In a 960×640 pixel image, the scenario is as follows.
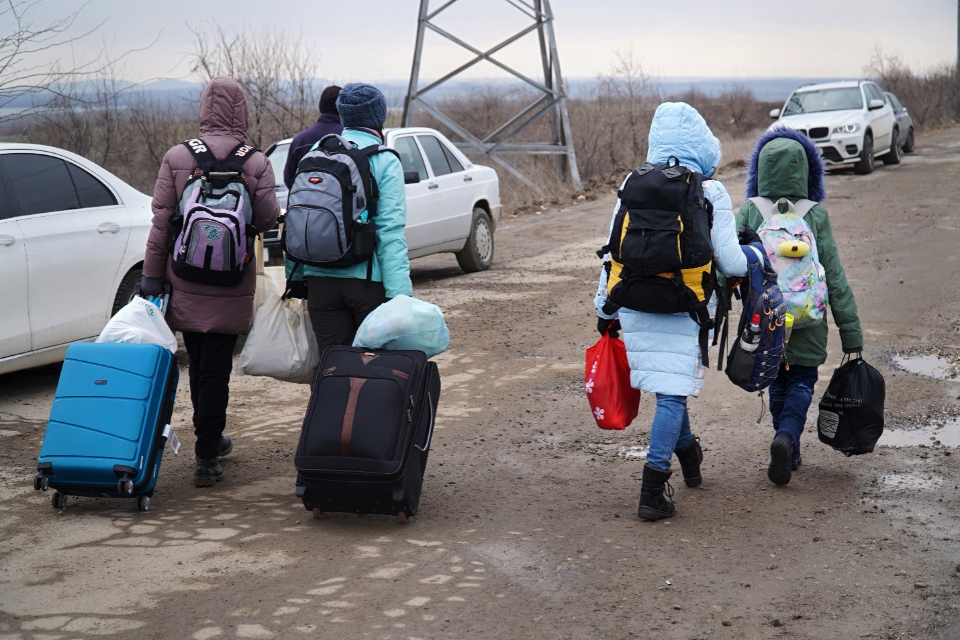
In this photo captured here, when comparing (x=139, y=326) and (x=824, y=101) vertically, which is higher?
(x=824, y=101)

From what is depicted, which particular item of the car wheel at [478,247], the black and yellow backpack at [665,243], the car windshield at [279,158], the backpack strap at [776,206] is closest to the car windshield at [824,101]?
the car wheel at [478,247]

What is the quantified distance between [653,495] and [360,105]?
232 cm

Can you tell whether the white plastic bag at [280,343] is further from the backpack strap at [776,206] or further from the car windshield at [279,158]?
the car windshield at [279,158]

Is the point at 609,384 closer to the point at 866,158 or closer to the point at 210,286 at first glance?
the point at 210,286

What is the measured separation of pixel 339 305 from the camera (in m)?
4.82

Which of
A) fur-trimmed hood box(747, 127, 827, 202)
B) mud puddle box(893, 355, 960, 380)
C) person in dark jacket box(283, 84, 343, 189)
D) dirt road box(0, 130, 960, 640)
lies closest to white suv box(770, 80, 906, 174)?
mud puddle box(893, 355, 960, 380)

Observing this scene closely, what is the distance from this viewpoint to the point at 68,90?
8.78 metres

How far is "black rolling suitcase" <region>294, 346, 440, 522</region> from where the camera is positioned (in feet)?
14.0

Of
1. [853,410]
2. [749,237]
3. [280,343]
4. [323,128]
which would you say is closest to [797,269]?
[749,237]

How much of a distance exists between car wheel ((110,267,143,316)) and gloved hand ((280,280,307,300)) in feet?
9.64

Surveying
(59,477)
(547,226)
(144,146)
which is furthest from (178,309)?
(144,146)

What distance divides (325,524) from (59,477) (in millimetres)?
1265

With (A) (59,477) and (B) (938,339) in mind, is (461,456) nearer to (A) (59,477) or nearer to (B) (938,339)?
(A) (59,477)

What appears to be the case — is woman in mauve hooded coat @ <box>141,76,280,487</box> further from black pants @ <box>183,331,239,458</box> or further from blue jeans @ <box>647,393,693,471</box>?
blue jeans @ <box>647,393,693,471</box>
